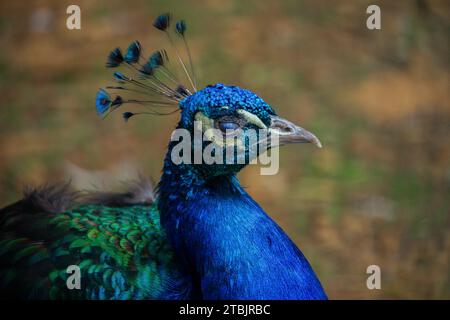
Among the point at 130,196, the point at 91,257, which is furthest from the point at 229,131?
the point at 130,196

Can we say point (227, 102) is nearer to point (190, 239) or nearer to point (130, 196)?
point (190, 239)

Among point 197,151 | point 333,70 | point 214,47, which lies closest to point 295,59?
point 333,70

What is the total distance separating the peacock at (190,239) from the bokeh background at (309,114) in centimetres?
120

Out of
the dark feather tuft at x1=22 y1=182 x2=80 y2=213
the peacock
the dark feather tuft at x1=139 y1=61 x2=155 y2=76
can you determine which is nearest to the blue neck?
the peacock

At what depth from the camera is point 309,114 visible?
451 centimetres

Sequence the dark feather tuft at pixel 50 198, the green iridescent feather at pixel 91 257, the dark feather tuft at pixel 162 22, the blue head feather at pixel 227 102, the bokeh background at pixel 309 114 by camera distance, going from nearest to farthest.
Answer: the blue head feather at pixel 227 102 → the green iridescent feather at pixel 91 257 → the dark feather tuft at pixel 162 22 → the dark feather tuft at pixel 50 198 → the bokeh background at pixel 309 114

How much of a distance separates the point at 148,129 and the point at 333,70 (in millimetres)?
1363

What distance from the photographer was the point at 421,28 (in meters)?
4.89

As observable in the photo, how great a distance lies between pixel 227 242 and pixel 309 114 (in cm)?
246

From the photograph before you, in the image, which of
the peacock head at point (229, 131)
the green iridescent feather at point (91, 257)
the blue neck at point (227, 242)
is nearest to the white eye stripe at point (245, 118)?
the peacock head at point (229, 131)

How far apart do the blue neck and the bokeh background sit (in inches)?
52.5

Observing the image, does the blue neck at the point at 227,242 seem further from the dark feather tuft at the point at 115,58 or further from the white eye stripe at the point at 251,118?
the dark feather tuft at the point at 115,58

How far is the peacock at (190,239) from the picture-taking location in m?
2.17
